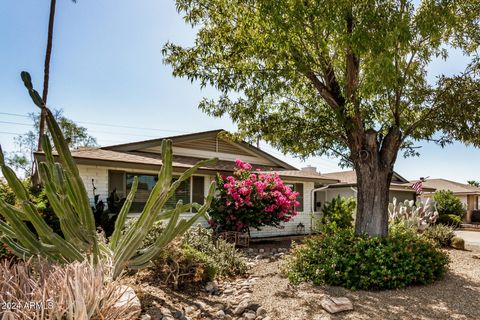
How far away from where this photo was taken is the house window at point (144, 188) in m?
11.2

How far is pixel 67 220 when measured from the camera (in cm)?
446

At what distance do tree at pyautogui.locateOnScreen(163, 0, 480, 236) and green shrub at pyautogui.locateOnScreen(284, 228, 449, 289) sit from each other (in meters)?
0.83

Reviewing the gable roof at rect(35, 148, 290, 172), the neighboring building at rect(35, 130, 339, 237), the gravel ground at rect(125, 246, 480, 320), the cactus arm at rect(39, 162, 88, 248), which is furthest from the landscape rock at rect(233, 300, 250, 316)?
the neighboring building at rect(35, 130, 339, 237)

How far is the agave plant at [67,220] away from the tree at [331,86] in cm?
341

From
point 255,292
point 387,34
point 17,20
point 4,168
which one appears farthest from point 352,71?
point 17,20

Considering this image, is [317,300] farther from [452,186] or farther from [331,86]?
[452,186]

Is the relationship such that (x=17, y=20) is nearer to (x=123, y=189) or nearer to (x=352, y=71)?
(x=123, y=189)

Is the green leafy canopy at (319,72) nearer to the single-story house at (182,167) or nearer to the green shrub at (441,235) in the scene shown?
the single-story house at (182,167)

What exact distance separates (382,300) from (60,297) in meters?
4.99

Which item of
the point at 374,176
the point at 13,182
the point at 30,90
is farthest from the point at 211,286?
the point at 30,90

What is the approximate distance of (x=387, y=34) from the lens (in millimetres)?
5152

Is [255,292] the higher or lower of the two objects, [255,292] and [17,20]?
the lower

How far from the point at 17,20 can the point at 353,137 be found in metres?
13.9

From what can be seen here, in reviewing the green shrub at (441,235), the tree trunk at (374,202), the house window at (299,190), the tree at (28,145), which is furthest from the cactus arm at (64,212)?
the tree at (28,145)
